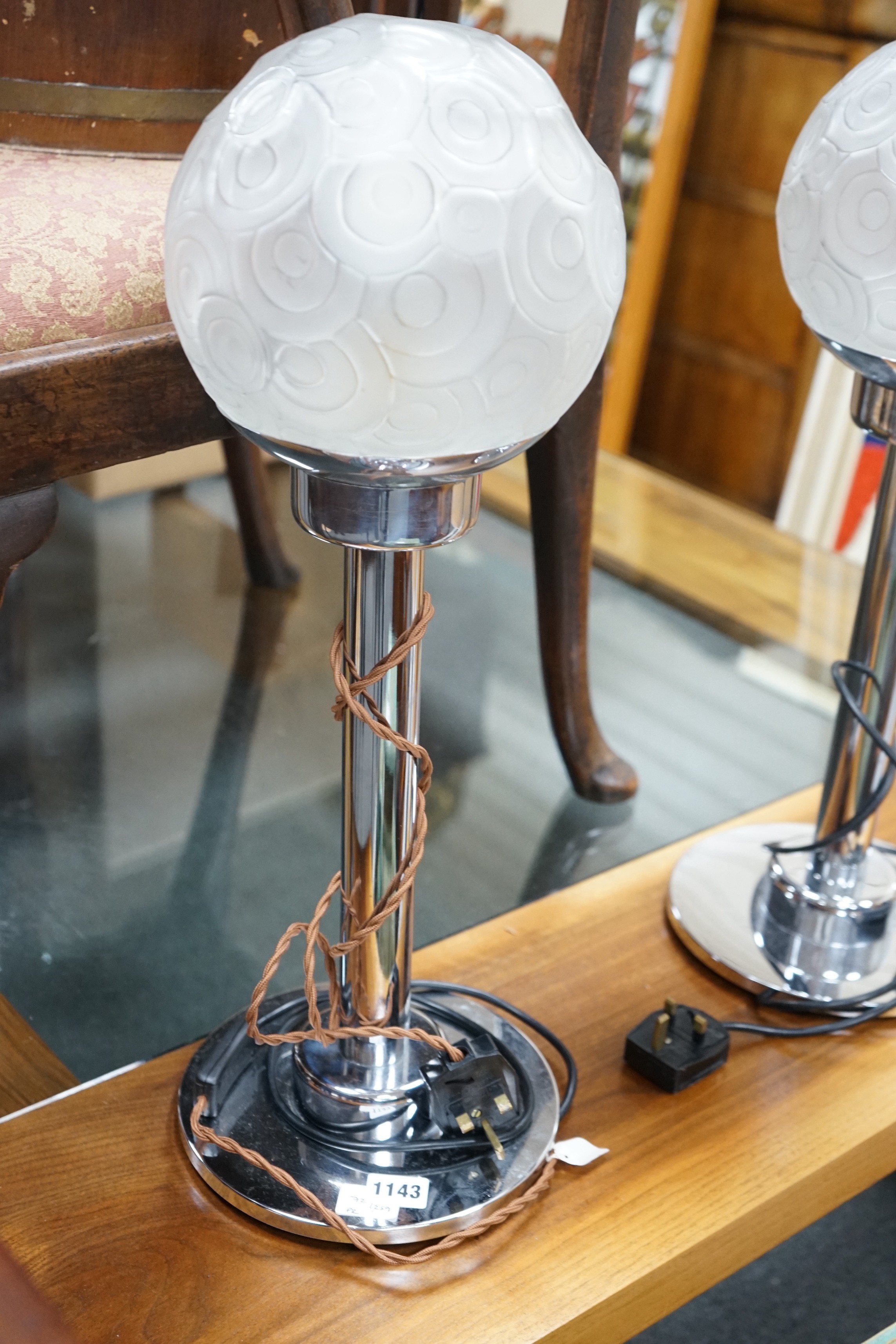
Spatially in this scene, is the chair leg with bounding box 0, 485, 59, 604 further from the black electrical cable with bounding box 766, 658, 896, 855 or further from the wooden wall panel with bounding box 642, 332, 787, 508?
the wooden wall panel with bounding box 642, 332, 787, 508

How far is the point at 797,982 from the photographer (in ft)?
2.40

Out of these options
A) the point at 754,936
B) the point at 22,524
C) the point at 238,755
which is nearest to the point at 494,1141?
the point at 754,936

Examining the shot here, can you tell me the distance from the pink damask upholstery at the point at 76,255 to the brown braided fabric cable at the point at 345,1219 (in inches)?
13.9

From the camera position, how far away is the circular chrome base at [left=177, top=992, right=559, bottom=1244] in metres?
0.56

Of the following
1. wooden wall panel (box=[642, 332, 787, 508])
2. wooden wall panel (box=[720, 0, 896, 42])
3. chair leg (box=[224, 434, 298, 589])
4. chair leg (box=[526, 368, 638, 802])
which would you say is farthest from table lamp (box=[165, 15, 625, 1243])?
wooden wall panel (box=[642, 332, 787, 508])

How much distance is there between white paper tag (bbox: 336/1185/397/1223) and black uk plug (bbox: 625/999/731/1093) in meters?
0.16

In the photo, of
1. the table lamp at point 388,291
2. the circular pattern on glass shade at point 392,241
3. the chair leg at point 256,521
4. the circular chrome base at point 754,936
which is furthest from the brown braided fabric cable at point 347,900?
the chair leg at point 256,521

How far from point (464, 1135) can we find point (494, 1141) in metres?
0.01

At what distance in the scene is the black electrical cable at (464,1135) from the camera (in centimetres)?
58

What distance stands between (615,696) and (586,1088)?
21.1 inches

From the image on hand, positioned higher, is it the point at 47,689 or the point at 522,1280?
the point at 522,1280

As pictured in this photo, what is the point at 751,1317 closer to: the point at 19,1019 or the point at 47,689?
the point at 19,1019

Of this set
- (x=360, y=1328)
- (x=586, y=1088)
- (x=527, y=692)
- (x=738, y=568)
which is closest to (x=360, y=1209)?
(x=360, y=1328)

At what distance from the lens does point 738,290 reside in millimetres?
2168
